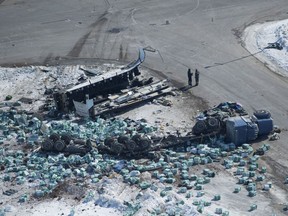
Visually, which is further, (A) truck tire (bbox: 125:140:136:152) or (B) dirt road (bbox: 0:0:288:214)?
(B) dirt road (bbox: 0:0:288:214)

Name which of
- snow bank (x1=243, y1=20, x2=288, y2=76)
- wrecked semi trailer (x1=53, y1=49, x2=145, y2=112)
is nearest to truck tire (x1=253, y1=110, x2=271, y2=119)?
snow bank (x1=243, y1=20, x2=288, y2=76)

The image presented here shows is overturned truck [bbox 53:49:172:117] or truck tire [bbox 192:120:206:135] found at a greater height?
overturned truck [bbox 53:49:172:117]

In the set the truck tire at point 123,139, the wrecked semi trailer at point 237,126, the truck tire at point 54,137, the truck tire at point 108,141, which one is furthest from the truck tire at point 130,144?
the truck tire at point 54,137

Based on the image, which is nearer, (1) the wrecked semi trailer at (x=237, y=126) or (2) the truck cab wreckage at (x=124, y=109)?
(2) the truck cab wreckage at (x=124, y=109)

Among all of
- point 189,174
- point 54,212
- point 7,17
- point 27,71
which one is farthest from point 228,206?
point 7,17

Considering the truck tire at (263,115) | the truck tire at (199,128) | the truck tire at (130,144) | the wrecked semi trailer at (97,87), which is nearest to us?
the truck tire at (130,144)

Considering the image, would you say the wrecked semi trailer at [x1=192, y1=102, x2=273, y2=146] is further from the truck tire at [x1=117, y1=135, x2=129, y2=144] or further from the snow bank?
the snow bank

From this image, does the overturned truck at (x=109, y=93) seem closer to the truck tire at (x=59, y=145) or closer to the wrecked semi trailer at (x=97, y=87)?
the wrecked semi trailer at (x=97, y=87)

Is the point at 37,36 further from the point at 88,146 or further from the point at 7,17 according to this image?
the point at 88,146
